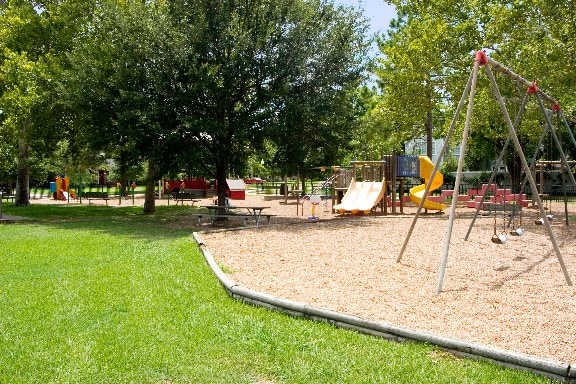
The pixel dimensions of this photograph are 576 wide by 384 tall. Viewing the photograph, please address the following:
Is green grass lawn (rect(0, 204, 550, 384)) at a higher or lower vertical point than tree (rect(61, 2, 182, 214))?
lower

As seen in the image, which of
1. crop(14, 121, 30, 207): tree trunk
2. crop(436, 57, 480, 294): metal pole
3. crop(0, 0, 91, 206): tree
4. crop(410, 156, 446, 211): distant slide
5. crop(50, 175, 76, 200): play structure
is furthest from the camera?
crop(50, 175, 76, 200): play structure

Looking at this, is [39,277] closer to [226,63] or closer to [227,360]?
[227,360]

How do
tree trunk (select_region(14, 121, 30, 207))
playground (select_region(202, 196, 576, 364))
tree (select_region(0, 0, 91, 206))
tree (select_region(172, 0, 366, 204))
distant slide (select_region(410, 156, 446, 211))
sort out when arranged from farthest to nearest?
tree trunk (select_region(14, 121, 30, 207)) → tree (select_region(0, 0, 91, 206)) → distant slide (select_region(410, 156, 446, 211)) → tree (select_region(172, 0, 366, 204)) → playground (select_region(202, 196, 576, 364))

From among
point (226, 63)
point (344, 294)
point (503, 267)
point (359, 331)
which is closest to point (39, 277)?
point (344, 294)

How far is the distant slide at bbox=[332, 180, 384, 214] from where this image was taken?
65.9 feet

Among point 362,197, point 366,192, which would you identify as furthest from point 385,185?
point 362,197

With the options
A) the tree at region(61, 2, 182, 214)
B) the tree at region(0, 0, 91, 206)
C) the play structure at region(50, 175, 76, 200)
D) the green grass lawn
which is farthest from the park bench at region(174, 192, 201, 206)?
the green grass lawn

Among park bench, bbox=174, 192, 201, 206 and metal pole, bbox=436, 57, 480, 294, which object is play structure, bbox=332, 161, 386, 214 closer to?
park bench, bbox=174, 192, 201, 206

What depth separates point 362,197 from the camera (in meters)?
20.9

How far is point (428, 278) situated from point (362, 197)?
42.4 feet

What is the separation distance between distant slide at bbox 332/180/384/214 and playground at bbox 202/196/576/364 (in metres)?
5.68

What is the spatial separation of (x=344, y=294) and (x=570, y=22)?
1269cm

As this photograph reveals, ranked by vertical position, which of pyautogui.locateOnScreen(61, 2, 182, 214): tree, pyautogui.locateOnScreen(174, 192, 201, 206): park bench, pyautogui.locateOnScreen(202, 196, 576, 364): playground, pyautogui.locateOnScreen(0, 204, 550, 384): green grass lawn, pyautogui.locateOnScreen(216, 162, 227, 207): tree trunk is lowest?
pyautogui.locateOnScreen(0, 204, 550, 384): green grass lawn

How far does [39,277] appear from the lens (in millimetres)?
8422
